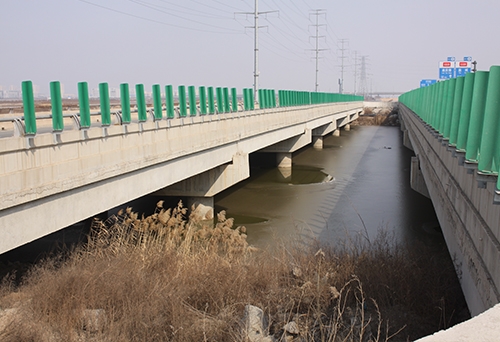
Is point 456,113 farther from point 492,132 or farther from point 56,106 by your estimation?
point 56,106

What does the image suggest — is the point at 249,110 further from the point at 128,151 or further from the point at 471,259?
the point at 471,259

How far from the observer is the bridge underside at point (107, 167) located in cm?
824

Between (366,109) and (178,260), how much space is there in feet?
283

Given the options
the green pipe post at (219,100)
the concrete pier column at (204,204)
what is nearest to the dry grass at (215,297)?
the concrete pier column at (204,204)

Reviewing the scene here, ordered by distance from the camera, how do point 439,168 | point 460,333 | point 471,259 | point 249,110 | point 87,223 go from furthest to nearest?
1. point 249,110
2. point 87,223
3. point 439,168
4. point 471,259
5. point 460,333

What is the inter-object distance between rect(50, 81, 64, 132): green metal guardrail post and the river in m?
5.78

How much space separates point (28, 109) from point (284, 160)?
923 inches

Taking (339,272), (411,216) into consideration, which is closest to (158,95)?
(339,272)

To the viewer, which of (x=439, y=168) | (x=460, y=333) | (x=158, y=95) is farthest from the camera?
(x=158, y=95)

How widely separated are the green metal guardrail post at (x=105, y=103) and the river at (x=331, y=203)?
5393 mm

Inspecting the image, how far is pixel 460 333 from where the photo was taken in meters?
2.98

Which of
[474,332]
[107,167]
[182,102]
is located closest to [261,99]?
[182,102]

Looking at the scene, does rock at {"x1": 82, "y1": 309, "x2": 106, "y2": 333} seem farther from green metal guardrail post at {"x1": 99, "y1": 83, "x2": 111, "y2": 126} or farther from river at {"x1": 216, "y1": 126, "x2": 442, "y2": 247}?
river at {"x1": 216, "y1": 126, "x2": 442, "y2": 247}

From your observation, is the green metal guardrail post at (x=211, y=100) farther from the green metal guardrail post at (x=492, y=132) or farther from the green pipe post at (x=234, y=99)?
the green metal guardrail post at (x=492, y=132)
